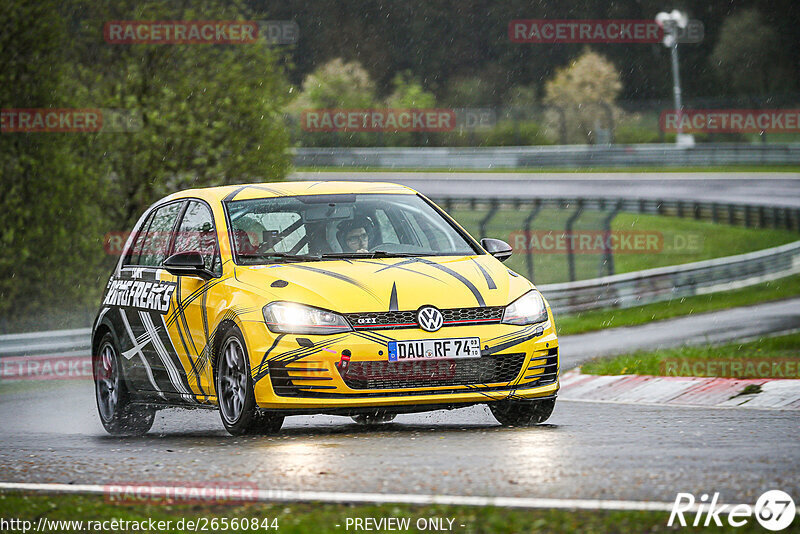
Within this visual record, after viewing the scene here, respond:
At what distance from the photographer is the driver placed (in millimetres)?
9109

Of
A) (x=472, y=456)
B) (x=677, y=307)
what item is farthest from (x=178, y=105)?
(x=472, y=456)

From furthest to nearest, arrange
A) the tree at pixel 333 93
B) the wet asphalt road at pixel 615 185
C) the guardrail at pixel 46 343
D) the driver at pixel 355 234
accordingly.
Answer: the tree at pixel 333 93 < the wet asphalt road at pixel 615 185 < the guardrail at pixel 46 343 < the driver at pixel 355 234

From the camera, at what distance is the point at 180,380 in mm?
9141

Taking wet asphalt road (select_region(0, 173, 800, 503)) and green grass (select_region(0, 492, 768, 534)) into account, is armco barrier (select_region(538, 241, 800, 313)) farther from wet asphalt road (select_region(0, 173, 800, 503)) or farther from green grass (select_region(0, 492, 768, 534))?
green grass (select_region(0, 492, 768, 534))

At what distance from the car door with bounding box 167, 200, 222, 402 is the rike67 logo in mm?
4092

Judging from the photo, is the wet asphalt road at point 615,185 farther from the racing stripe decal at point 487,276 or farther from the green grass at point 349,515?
the green grass at point 349,515

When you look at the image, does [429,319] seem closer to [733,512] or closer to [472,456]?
[472,456]

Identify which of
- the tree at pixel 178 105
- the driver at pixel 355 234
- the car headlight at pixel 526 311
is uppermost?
the tree at pixel 178 105

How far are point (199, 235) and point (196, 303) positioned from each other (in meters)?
0.70

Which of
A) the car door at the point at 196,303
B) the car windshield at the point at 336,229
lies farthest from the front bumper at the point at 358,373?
the car windshield at the point at 336,229

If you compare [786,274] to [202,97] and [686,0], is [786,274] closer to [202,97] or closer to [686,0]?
[202,97]

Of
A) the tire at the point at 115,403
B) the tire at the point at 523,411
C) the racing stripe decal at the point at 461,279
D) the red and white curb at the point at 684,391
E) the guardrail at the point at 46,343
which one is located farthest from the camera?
the guardrail at the point at 46,343

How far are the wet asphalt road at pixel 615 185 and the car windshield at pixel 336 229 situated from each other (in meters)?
34.2

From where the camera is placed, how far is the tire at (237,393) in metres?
8.14
